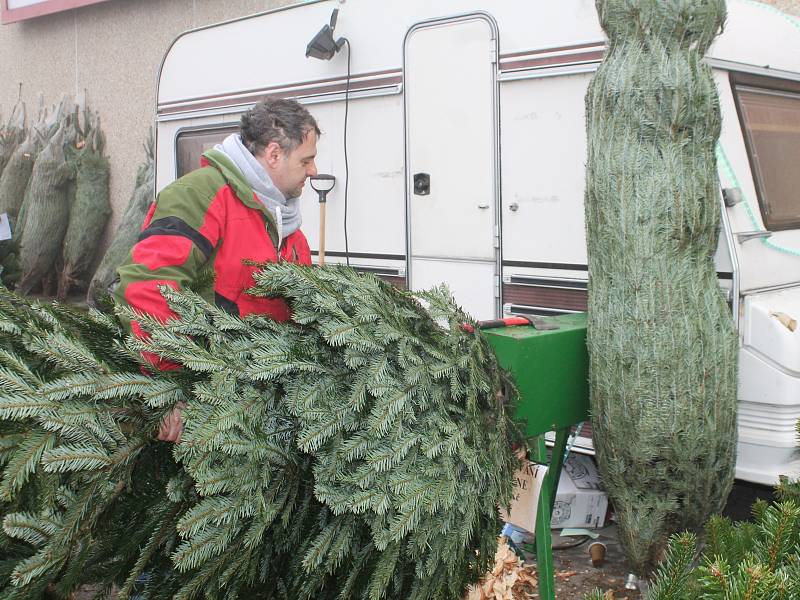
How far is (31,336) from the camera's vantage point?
2080 millimetres

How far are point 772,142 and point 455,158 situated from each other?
64.9 inches

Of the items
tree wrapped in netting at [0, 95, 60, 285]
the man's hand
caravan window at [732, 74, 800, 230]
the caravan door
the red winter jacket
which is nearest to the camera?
the man's hand

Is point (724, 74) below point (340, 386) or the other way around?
the other way around

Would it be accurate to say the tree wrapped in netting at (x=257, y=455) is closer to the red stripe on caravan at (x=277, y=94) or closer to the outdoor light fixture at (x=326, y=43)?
the red stripe on caravan at (x=277, y=94)

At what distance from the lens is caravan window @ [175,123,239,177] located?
20.9 feet

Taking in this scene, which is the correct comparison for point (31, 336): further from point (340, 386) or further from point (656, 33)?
point (656, 33)

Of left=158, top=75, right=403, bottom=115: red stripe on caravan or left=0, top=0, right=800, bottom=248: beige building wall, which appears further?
left=0, top=0, right=800, bottom=248: beige building wall

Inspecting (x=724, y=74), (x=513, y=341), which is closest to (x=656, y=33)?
(x=724, y=74)

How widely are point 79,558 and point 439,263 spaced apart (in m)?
3.25

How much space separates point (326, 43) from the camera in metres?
5.33

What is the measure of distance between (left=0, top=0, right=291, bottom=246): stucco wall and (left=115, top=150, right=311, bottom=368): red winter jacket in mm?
7529

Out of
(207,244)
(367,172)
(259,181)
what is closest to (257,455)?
(207,244)

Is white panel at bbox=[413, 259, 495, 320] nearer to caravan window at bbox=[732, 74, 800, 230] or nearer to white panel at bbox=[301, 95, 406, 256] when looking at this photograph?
white panel at bbox=[301, 95, 406, 256]

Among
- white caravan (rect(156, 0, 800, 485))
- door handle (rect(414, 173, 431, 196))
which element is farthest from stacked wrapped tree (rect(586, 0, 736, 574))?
door handle (rect(414, 173, 431, 196))
